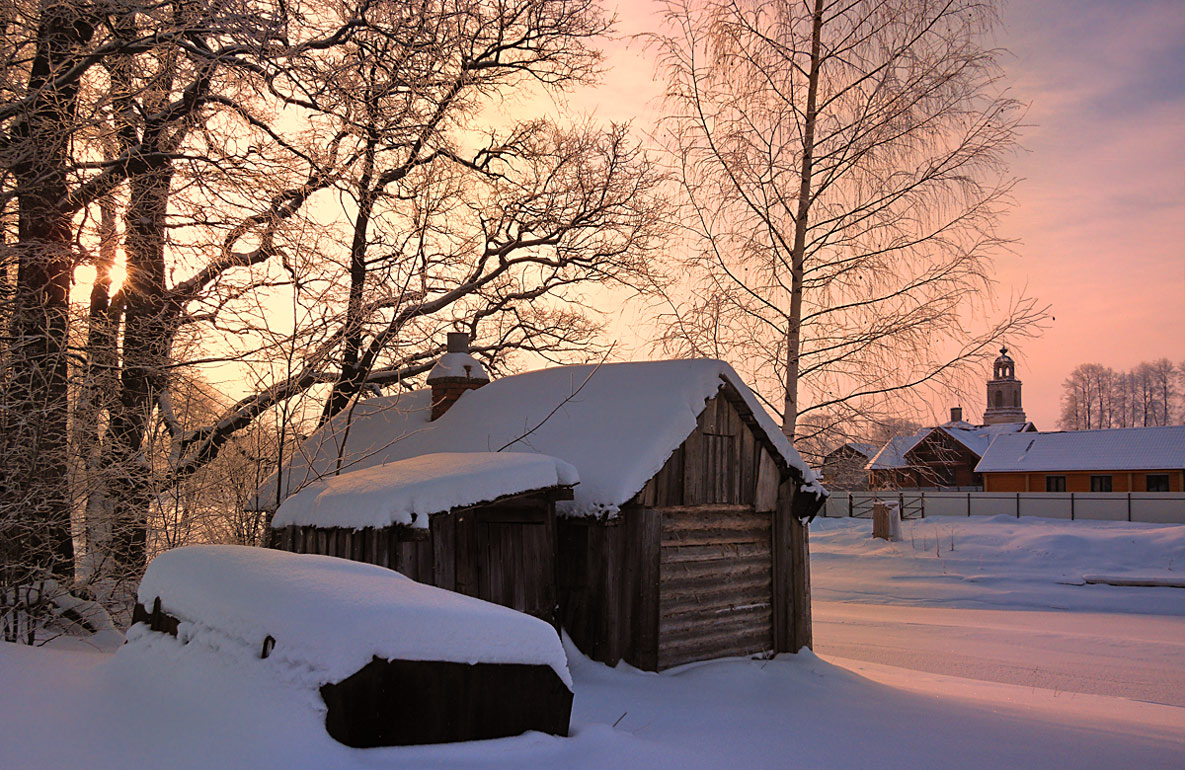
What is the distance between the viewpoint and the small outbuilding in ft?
10.4

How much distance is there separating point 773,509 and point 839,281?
4279mm

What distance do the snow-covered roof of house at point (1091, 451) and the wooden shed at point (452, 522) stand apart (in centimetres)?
4423

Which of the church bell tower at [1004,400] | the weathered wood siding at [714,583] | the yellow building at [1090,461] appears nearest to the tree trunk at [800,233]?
the weathered wood siding at [714,583]

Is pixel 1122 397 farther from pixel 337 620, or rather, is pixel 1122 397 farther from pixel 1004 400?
pixel 337 620

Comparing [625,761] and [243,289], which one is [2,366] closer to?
[243,289]

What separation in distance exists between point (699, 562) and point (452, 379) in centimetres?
491

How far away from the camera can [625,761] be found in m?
3.62

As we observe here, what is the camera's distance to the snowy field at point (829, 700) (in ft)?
10.4

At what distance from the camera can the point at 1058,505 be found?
3488 cm

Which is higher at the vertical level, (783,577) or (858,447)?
(858,447)

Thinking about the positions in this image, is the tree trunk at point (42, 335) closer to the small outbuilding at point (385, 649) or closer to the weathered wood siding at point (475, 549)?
the weathered wood siding at point (475, 549)

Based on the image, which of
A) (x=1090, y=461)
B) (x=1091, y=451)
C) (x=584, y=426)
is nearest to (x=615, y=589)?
(x=584, y=426)

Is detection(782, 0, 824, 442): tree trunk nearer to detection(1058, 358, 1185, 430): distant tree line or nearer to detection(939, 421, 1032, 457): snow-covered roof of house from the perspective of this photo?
detection(939, 421, 1032, 457): snow-covered roof of house

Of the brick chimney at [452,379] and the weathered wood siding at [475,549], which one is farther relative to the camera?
the brick chimney at [452,379]
